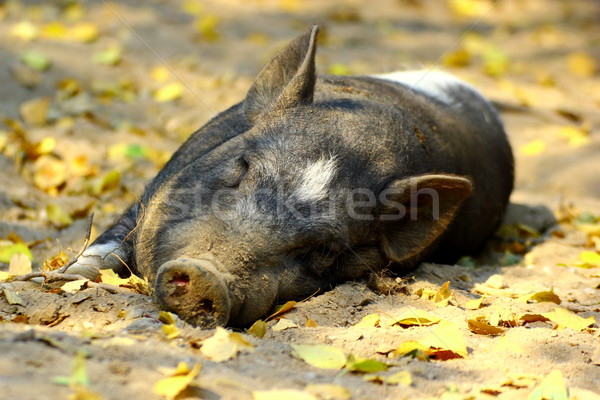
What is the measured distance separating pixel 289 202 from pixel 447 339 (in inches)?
36.4

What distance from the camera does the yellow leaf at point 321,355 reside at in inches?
104

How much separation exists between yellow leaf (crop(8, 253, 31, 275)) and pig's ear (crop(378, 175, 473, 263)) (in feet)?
5.93

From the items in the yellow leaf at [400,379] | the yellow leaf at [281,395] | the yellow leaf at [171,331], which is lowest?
the yellow leaf at [400,379]

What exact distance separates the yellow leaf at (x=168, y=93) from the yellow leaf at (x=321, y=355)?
4.56m

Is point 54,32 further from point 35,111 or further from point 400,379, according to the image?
point 400,379

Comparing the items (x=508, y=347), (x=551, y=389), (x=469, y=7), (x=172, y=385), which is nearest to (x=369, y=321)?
(x=508, y=347)

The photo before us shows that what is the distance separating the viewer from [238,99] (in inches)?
269

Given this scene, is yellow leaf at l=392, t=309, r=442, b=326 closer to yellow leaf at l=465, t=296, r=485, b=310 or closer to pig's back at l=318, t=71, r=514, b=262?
yellow leaf at l=465, t=296, r=485, b=310

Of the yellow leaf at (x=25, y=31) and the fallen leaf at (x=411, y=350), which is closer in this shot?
the fallen leaf at (x=411, y=350)

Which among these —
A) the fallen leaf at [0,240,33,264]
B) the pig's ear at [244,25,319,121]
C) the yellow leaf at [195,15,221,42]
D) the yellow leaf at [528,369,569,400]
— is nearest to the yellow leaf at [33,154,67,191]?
the fallen leaf at [0,240,33,264]

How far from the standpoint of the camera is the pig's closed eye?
3393 mm

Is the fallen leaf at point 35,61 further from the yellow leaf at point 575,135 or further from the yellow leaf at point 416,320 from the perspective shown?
the yellow leaf at point 575,135

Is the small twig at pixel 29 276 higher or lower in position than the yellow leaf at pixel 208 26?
lower

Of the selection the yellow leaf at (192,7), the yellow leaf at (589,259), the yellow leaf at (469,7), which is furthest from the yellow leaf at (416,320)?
the yellow leaf at (469,7)
